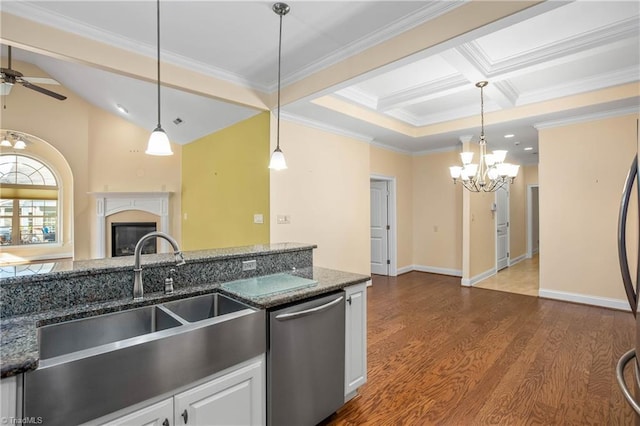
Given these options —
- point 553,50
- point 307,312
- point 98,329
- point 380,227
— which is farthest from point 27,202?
point 553,50

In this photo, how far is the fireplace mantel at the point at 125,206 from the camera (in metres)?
7.05

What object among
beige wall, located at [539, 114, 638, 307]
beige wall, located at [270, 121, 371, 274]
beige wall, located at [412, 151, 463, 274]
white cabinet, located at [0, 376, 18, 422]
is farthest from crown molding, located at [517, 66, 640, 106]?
white cabinet, located at [0, 376, 18, 422]

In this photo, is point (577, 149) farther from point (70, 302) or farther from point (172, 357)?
point (70, 302)

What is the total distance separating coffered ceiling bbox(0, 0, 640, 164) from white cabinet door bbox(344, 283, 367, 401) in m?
1.97

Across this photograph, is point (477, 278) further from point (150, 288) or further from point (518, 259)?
point (150, 288)

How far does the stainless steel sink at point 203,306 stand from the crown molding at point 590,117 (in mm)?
5037

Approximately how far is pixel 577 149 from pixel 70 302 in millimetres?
5859

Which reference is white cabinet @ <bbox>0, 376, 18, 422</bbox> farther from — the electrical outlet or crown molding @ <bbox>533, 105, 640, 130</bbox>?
crown molding @ <bbox>533, 105, 640, 130</bbox>

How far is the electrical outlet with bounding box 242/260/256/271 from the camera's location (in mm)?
2256

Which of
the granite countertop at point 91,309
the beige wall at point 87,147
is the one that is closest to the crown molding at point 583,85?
the granite countertop at point 91,309

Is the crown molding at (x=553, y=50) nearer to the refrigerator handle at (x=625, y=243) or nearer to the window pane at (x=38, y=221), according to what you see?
the refrigerator handle at (x=625, y=243)

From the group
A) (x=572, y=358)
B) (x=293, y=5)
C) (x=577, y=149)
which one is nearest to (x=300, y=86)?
(x=293, y=5)

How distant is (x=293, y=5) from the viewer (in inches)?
90.9

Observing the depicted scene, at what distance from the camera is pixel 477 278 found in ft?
18.9
